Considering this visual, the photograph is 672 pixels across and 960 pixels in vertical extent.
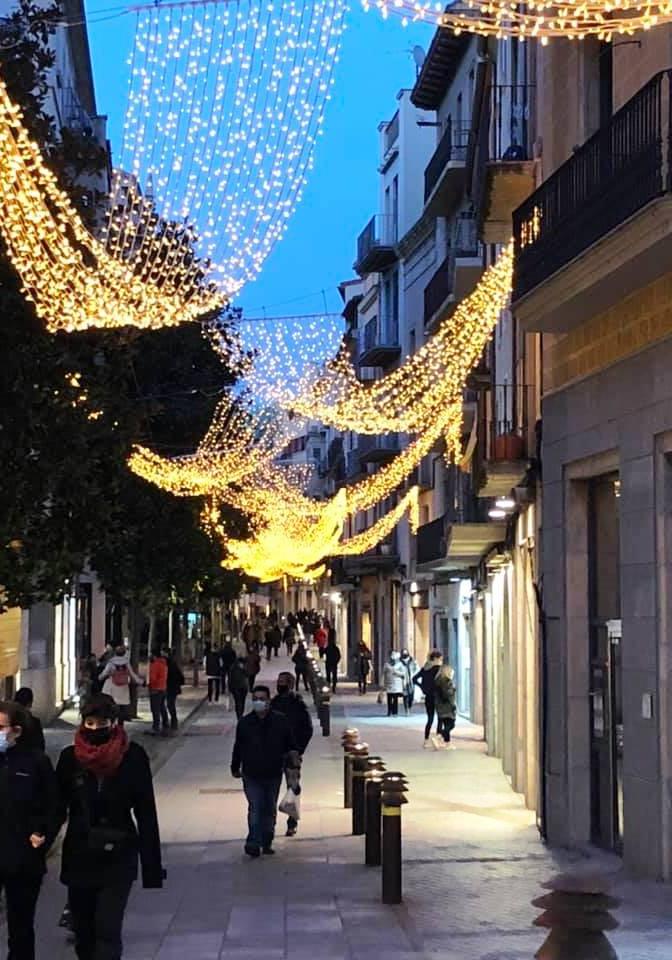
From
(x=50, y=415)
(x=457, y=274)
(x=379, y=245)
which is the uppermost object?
(x=379, y=245)

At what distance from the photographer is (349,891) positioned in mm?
13258

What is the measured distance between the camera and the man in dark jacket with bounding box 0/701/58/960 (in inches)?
346

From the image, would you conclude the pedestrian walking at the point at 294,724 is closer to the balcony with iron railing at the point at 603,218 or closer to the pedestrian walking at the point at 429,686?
the balcony with iron railing at the point at 603,218

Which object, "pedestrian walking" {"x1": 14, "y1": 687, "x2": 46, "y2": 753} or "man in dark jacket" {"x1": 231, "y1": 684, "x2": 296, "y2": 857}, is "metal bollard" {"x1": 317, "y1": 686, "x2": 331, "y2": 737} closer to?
"man in dark jacket" {"x1": 231, "y1": 684, "x2": 296, "y2": 857}

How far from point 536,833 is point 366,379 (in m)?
45.2

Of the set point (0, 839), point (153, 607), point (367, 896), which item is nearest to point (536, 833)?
point (367, 896)

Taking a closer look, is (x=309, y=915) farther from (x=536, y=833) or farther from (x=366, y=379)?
(x=366, y=379)

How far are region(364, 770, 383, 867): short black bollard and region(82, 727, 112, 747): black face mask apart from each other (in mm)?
6186

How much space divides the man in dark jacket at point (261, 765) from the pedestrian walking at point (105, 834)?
270 inches

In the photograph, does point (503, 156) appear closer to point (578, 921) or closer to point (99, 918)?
point (99, 918)

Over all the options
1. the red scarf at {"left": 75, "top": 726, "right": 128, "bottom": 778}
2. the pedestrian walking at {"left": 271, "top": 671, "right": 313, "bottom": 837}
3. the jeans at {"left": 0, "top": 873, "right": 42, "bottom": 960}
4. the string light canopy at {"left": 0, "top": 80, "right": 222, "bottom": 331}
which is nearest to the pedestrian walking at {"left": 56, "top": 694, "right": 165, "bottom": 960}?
the red scarf at {"left": 75, "top": 726, "right": 128, "bottom": 778}

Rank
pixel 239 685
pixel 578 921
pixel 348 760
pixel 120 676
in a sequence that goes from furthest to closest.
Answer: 1. pixel 239 685
2. pixel 120 676
3. pixel 348 760
4. pixel 578 921

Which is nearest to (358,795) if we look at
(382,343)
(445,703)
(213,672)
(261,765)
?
(261,765)

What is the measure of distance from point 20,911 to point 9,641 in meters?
16.4
